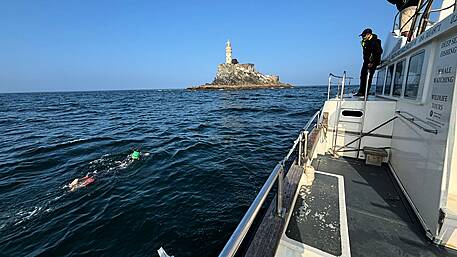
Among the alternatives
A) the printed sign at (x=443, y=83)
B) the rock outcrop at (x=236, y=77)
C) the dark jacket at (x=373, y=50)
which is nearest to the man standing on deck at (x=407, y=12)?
the dark jacket at (x=373, y=50)

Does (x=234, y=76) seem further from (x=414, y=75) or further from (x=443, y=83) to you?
(x=443, y=83)

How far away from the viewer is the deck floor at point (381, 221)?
2.73 metres

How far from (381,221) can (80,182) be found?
809cm

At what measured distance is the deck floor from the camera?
2.73 meters

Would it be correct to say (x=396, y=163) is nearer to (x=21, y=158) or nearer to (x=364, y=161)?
(x=364, y=161)

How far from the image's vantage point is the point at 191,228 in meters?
4.66

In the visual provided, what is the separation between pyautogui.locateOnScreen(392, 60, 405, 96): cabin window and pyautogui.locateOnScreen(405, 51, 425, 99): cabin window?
1.86 feet

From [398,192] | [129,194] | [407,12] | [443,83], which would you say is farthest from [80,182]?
[407,12]

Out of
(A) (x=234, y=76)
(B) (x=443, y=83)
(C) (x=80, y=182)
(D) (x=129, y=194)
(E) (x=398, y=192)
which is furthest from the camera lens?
(A) (x=234, y=76)

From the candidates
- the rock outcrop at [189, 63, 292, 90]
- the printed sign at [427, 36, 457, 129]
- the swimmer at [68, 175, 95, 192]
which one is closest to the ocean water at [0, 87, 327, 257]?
the swimmer at [68, 175, 95, 192]

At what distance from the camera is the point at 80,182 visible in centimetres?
689

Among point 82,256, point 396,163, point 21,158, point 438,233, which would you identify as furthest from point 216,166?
point 21,158

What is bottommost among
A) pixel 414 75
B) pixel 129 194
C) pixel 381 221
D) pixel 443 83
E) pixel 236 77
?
pixel 129 194

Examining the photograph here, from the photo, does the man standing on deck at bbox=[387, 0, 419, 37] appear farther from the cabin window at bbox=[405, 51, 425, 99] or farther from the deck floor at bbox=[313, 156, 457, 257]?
the deck floor at bbox=[313, 156, 457, 257]
